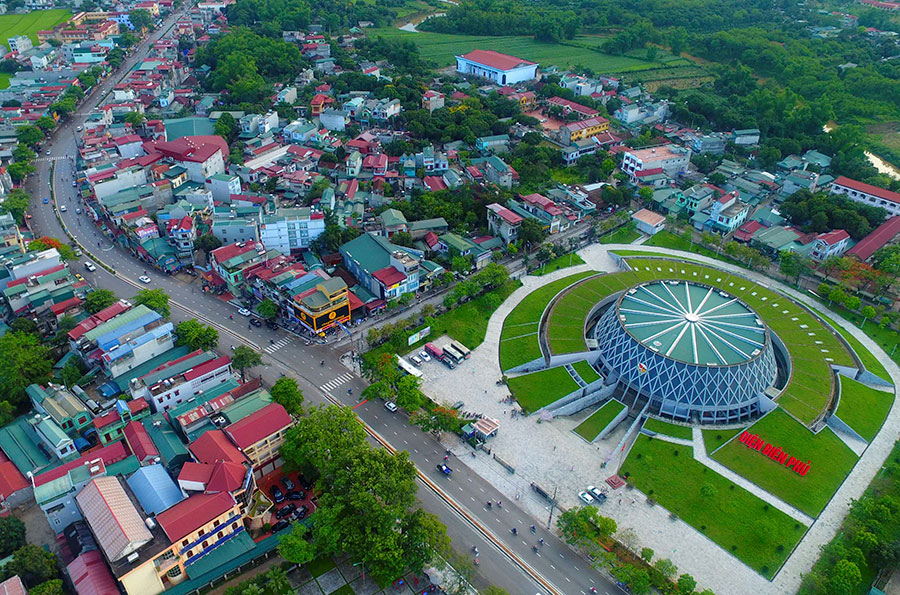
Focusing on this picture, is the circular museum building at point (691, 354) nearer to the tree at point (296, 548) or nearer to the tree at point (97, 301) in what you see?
the tree at point (296, 548)

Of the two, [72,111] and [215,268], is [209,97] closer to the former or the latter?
[72,111]

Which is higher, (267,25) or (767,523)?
(267,25)

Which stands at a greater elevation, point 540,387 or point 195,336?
point 195,336

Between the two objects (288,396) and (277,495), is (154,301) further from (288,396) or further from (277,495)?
(277,495)

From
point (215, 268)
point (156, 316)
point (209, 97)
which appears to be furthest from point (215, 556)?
point (209, 97)

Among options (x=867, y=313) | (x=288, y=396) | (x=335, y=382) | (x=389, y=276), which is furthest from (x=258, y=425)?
(x=867, y=313)

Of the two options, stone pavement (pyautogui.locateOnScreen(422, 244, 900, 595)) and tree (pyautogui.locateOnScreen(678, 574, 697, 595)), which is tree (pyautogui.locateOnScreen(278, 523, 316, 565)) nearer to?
stone pavement (pyautogui.locateOnScreen(422, 244, 900, 595))

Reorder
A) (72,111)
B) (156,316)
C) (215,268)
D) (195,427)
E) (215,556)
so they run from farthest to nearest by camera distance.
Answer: (72,111) < (215,268) < (156,316) < (195,427) < (215,556)
